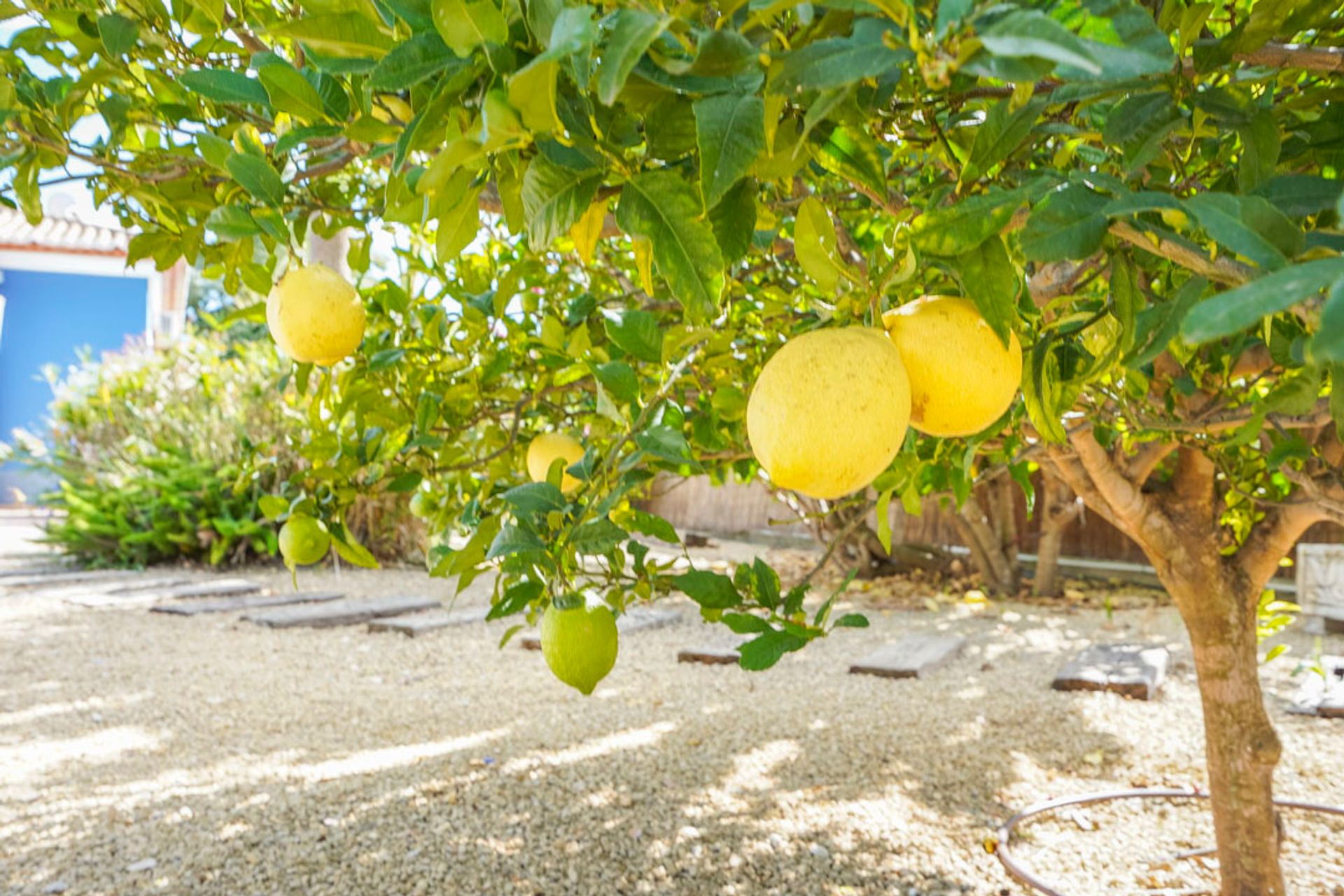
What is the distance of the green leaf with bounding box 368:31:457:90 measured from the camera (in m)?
0.75

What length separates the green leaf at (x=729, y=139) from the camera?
2.14 feet

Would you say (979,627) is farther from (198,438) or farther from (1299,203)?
(198,438)

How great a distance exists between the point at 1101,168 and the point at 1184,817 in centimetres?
263

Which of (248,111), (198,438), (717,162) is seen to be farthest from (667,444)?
(198,438)

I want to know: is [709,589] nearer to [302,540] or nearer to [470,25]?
[302,540]

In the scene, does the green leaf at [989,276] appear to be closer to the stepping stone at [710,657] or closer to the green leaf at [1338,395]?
the green leaf at [1338,395]

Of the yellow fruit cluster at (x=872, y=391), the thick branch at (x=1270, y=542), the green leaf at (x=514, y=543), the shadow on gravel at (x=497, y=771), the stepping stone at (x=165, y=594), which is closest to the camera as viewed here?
the yellow fruit cluster at (x=872, y=391)

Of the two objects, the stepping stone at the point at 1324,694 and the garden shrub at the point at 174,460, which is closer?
the stepping stone at the point at 1324,694

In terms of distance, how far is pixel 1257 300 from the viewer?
18.3 inches

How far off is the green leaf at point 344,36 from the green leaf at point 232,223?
14.1 inches

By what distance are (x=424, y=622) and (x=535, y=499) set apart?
552cm

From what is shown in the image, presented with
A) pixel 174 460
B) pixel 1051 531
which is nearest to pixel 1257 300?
pixel 1051 531

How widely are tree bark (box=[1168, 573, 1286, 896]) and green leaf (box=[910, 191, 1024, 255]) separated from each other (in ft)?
6.63

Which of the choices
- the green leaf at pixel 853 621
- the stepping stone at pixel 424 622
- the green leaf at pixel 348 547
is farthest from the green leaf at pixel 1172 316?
the stepping stone at pixel 424 622
